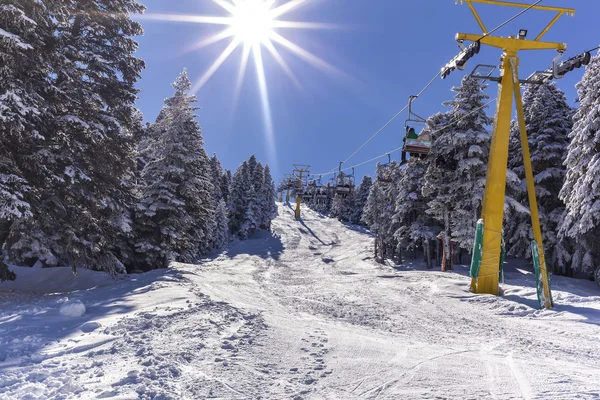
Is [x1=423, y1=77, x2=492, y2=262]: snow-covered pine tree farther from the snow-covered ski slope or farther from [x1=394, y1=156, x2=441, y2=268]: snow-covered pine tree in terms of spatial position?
the snow-covered ski slope

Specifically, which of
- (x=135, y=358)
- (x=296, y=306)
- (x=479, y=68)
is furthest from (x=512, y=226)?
(x=135, y=358)

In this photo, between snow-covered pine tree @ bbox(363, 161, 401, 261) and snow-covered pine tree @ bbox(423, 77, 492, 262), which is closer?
snow-covered pine tree @ bbox(423, 77, 492, 262)

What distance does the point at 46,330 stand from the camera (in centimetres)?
608

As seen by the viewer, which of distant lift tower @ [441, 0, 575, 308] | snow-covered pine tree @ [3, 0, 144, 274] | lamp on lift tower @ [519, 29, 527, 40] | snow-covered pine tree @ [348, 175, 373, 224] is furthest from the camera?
snow-covered pine tree @ [348, 175, 373, 224]

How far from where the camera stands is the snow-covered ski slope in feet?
14.0

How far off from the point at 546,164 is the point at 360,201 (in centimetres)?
5799

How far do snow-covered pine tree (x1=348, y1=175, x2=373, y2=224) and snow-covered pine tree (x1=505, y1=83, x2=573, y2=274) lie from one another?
5270cm

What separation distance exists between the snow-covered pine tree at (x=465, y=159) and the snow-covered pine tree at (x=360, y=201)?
2092 inches

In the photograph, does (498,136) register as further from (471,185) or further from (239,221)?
(239,221)

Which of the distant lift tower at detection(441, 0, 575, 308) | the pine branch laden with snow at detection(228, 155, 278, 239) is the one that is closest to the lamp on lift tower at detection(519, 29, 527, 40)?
the distant lift tower at detection(441, 0, 575, 308)

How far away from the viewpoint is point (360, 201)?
81188 mm

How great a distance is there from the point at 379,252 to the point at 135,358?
112 feet

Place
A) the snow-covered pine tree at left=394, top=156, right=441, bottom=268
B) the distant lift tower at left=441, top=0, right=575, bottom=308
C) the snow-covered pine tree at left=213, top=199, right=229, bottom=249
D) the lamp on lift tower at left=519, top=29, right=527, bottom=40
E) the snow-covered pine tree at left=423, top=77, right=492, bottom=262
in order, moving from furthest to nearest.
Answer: the snow-covered pine tree at left=213, top=199, right=229, bottom=249 < the snow-covered pine tree at left=394, top=156, right=441, bottom=268 < the snow-covered pine tree at left=423, top=77, right=492, bottom=262 < the lamp on lift tower at left=519, top=29, right=527, bottom=40 < the distant lift tower at left=441, top=0, right=575, bottom=308

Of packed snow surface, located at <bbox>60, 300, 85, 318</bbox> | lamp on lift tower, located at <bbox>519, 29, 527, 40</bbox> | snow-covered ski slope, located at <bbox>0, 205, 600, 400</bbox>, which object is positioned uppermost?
lamp on lift tower, located at <bbox>519, 29, 527, 40</bbox>
